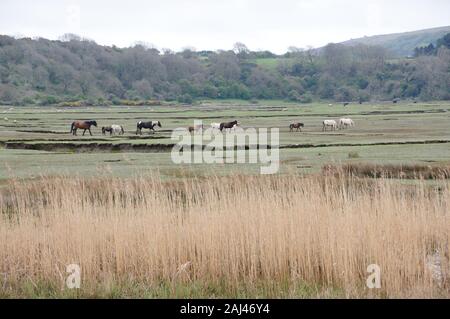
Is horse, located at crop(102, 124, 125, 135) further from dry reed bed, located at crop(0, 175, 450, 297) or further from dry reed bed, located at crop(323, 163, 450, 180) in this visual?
dry reed bed, located at crop(0, 175, 450, 297)

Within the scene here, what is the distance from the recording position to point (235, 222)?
10867 mm

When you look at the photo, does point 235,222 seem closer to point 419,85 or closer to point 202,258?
point 202,258

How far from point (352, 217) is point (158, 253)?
3209mm

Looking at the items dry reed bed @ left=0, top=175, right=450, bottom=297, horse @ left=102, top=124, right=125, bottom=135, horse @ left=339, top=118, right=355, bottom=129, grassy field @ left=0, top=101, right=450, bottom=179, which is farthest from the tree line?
dry reed bed @ left=0, top=175, right=450, bottom=297

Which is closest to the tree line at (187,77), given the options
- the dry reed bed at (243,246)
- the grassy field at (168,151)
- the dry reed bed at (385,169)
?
the grassy field at (168,151)

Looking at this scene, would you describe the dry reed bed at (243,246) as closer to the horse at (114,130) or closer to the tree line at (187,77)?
the horse at (114,130)

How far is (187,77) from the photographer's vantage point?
155500 millimetres

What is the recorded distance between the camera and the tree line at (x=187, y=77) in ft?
436

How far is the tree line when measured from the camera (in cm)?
13275

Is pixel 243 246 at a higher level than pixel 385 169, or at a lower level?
higher

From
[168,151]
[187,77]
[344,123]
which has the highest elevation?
[187,77]

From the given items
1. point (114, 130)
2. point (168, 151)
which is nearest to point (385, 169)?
point (168, 151)

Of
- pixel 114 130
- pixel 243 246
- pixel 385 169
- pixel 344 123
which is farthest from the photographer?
pixel 344 123

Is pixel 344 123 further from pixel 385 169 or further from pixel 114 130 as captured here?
pixel 385 169
